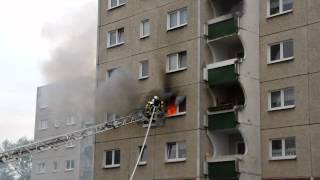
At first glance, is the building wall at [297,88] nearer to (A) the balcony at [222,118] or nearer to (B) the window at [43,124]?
(A) the balcony at [222,118]

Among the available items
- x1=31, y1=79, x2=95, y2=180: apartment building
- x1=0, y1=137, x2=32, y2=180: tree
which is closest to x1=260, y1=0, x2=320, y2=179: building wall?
x1=31, y1=79, x2=95, y2=180: apartment building

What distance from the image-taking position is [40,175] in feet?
218

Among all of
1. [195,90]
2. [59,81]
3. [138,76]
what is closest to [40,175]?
[59,81]

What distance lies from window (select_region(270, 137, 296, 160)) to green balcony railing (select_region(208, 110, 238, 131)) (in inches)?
83.2

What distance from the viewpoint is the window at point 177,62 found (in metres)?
34.1

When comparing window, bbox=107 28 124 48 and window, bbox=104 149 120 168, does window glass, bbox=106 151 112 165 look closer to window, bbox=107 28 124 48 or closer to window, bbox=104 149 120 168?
window, bbox=104 149 120 168

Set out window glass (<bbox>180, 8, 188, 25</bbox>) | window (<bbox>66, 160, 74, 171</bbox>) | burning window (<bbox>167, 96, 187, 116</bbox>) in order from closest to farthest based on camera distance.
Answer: burning window (<bbox>167, 96, 187, 116</bbox>)
window glass (<bbox>180, 8, 188, 25</bbox>)
window (<bbox>66, 160, 74, 171</bbox>)

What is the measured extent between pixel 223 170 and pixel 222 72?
16.3ft

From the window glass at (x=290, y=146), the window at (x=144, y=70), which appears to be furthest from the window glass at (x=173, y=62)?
the window glass at (x=290, y=146)

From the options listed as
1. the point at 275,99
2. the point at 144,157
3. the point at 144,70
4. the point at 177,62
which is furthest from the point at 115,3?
the point at 275,99

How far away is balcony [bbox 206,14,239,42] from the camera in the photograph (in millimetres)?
32219

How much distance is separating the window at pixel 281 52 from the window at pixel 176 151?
6.31 metres

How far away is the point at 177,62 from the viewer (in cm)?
3431

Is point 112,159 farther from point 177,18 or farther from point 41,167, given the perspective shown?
point 41,167
